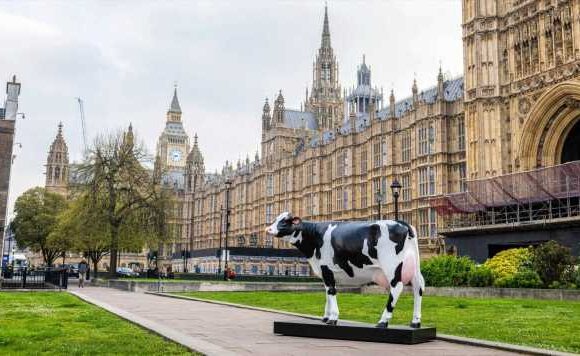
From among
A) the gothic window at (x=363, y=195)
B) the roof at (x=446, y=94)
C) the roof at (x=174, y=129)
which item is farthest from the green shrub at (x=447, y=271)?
the roof at (x=174, y=129)

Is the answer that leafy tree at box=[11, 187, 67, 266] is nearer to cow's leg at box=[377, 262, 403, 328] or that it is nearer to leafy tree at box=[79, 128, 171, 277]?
leafy tree at box=[79, 128, 171, 277]

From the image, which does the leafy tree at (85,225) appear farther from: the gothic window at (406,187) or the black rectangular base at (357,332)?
the black rectangular base at (357,332)

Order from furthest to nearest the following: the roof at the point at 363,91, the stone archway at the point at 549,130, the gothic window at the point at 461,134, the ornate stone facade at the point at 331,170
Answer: the roof at the point at 363,91
the ornate stone facade at the point at 331,170
the gothic window at the point at 461,134
the stone archway at the point at 549,130

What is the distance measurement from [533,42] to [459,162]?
1352 cm

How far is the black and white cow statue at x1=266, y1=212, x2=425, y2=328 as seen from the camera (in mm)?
11289

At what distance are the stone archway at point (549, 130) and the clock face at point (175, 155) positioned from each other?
6199 inches

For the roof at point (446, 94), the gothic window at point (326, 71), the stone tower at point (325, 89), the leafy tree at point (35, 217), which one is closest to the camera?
the roof at point (446, 94)

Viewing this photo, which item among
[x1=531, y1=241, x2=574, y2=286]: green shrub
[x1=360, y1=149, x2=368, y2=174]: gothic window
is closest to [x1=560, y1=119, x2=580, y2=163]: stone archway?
[x1=531, y1=241, x2=574, y2=286]: green shrub

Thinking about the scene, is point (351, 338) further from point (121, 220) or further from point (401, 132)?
point (401, 132)

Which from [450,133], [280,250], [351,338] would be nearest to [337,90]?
[280,250]

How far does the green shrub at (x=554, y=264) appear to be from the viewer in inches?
1007

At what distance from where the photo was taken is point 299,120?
98438 millimetres

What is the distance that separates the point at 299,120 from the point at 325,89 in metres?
10.6

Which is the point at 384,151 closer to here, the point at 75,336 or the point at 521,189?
the point at 521,189
